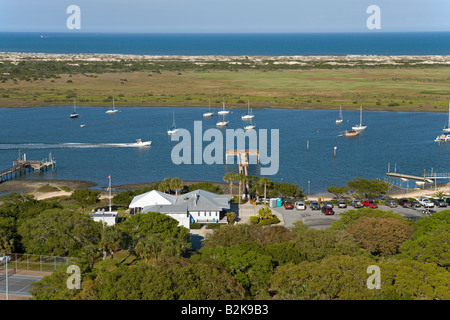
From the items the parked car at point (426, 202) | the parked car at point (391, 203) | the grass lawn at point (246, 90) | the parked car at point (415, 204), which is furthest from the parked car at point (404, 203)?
the grass lawn at point (246, 90)

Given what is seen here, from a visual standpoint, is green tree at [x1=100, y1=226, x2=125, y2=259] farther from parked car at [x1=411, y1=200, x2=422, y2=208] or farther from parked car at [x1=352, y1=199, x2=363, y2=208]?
parked car at [x1=411, y1=200, x2=422, y2=208]

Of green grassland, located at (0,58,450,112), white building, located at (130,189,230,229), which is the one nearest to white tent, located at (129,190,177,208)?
white building, located at (130,189,230,229)

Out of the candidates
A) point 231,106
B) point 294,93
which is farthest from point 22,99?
point 294,93

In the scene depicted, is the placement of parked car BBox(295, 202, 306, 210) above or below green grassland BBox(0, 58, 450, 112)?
below

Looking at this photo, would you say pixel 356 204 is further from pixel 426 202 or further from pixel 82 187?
pixel 82 187

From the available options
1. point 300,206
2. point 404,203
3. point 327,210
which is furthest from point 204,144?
point 404,203
